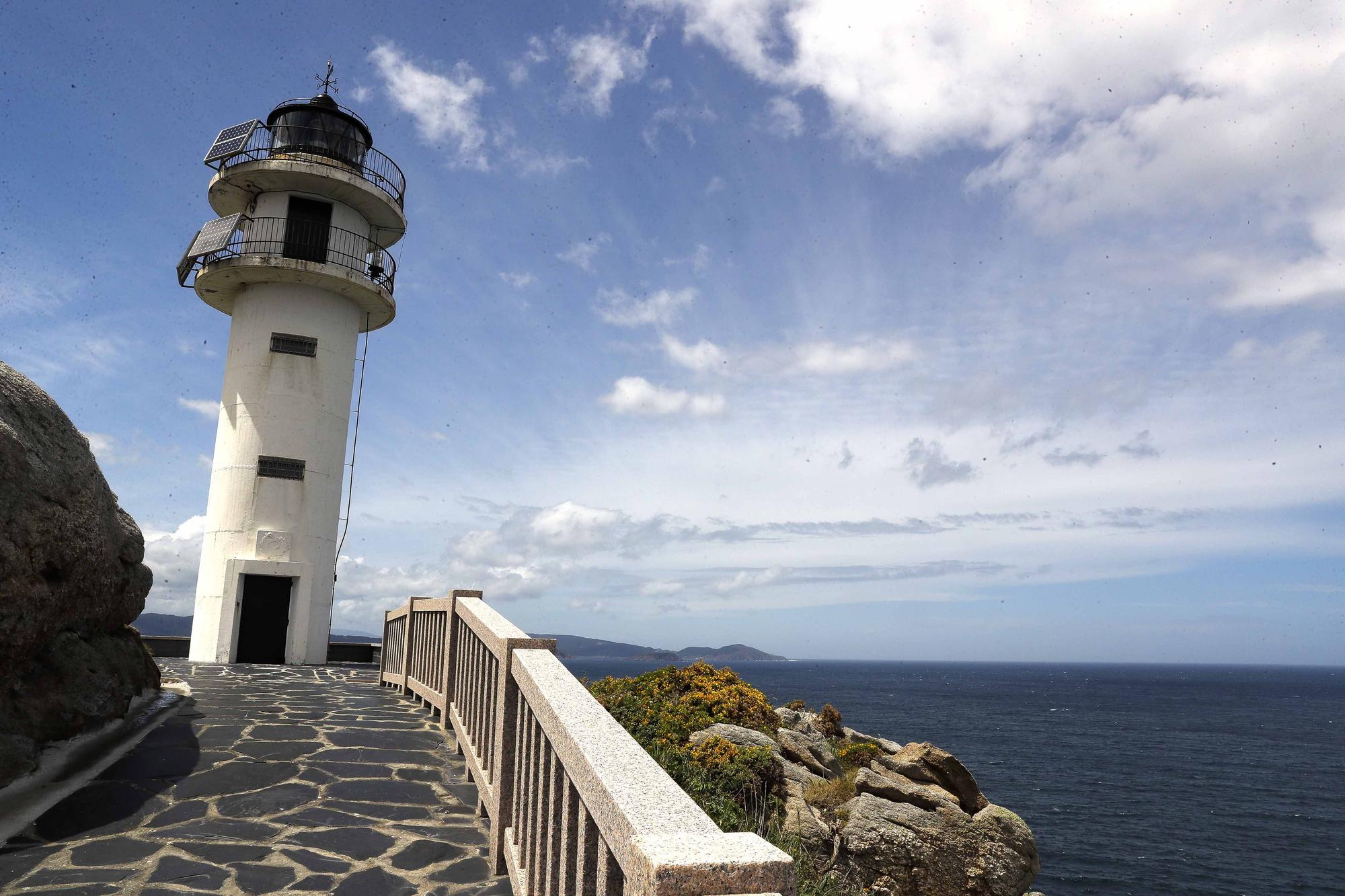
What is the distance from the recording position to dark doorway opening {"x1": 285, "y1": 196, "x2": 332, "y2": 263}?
58.1 feet

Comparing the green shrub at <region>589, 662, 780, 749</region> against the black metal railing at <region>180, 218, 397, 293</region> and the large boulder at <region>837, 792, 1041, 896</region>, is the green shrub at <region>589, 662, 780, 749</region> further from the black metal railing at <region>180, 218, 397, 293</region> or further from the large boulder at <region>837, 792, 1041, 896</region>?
the black metal railing at <region>180, 218, 397, 293</region>

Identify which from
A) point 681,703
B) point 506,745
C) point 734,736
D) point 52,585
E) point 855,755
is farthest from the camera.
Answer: point 855,755

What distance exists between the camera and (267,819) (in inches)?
209

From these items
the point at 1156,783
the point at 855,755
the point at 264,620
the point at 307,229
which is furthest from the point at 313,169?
the point at 1156,783

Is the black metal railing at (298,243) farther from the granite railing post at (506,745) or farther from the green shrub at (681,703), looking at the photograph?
the granite railing post at (506,745)

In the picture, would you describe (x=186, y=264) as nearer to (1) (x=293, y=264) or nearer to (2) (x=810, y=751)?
(1) (x=293, y=264)

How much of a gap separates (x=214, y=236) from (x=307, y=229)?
1873 millimetres

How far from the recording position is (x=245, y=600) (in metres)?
16.7

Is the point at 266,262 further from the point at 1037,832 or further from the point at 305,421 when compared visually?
the point at 1037,832

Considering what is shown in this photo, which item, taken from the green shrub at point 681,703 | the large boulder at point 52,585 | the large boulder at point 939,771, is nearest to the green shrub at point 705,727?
the green shrub at point 681,703

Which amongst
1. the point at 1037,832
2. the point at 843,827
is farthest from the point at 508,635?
the point at 1037,832

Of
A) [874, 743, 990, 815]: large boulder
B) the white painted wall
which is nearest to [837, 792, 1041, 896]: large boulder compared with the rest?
[874, 743, 990, 815]: large boulder

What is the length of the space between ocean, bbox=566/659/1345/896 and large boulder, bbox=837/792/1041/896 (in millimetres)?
16999

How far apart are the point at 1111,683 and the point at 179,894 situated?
20492 centimetres
